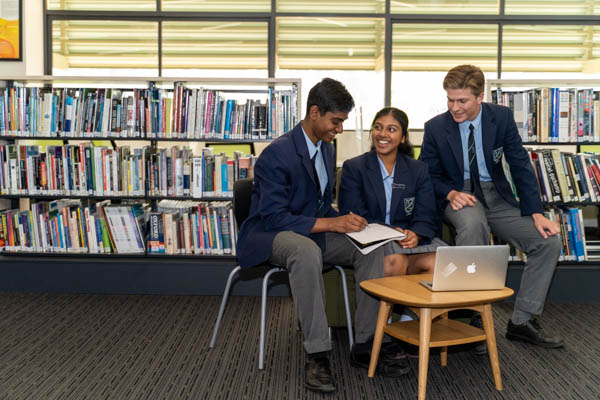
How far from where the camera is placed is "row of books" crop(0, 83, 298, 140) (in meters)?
3.97

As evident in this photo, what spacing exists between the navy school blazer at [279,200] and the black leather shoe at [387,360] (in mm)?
504

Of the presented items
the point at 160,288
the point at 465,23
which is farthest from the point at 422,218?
the point at 465,23

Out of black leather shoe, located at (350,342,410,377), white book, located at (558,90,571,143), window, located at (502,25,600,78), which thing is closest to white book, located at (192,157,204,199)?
black leather shoe, located at (350,342,410,377)

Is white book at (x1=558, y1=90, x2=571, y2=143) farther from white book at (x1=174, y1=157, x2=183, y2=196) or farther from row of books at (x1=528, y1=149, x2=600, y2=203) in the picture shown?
white book at (x1=174, y1=157, x2=183, y2=196)

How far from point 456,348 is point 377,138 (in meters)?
1.08

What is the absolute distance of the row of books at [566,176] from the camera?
12.6ft

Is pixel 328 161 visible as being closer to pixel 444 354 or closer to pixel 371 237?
pixel 371 237

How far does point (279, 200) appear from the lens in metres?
2.70

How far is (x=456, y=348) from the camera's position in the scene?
3.01 m

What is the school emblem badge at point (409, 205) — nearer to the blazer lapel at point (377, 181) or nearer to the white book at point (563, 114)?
the blazer lapel at point (377, 181)

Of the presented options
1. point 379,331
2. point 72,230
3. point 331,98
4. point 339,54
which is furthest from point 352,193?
point 339,54

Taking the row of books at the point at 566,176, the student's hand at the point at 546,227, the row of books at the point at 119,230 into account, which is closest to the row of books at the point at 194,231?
the row of books at the point at 119,230

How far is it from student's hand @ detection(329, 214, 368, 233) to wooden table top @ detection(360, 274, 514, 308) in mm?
248

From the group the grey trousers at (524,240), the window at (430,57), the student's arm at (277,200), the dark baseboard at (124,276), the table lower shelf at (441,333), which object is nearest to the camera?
the table lower shelf at (441,333)
